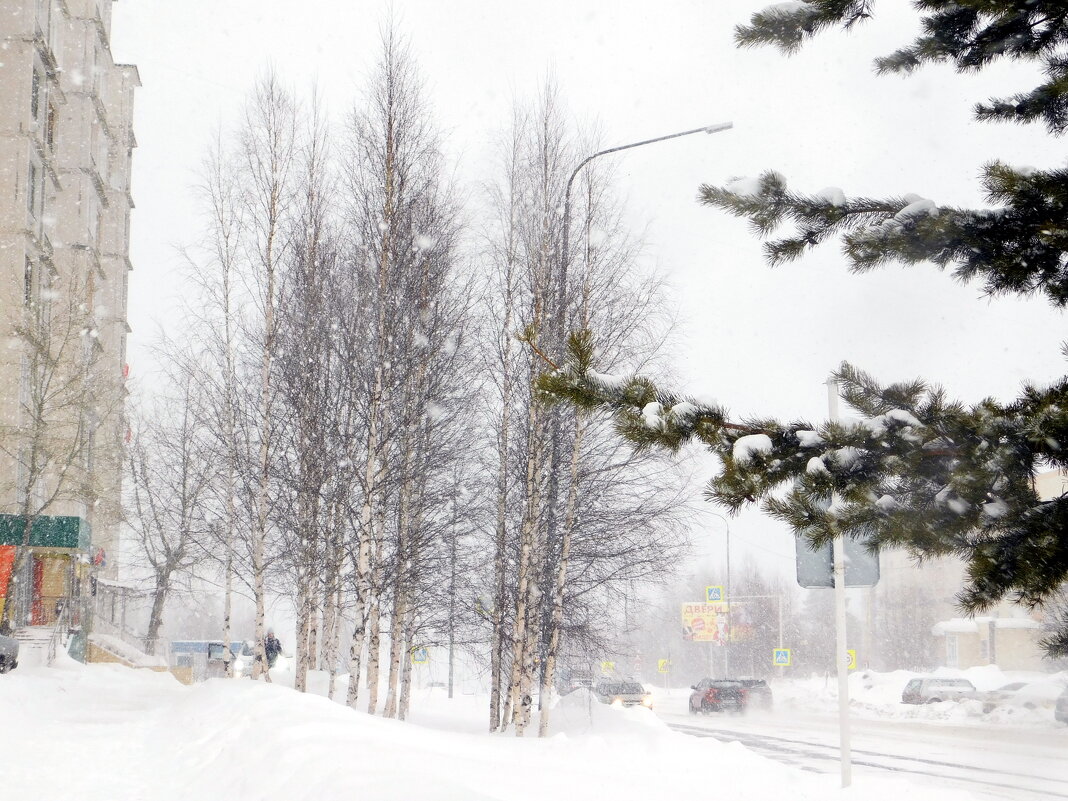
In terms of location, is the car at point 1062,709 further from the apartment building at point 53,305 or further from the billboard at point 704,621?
the apartment building at point 53,305

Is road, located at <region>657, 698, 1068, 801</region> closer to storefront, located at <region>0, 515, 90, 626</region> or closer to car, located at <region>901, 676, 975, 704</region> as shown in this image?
car, located at <region>901, 676, 975, 704</region>

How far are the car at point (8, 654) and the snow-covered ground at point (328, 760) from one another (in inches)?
186

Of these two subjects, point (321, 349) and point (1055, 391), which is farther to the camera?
point (321, 349)

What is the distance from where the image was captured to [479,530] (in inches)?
788

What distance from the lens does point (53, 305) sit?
34438mm

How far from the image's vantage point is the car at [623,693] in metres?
30.4

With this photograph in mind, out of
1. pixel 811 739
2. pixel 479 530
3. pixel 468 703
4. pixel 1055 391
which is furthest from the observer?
pixel 468 703

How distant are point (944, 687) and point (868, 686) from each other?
11.0 meters

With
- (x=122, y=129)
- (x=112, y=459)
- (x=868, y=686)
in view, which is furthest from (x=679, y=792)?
(x=122, y=129)

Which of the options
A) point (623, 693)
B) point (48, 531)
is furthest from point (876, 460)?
point (48, 531)

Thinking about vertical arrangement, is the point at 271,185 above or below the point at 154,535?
above

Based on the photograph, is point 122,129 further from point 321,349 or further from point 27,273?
point 321,349

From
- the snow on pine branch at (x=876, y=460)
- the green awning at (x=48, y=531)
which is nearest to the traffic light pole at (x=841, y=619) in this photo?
the snow on pine branch at (x=876, y=460)

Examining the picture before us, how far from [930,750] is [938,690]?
16.2 m
